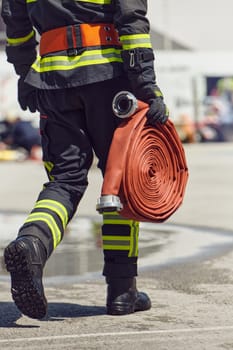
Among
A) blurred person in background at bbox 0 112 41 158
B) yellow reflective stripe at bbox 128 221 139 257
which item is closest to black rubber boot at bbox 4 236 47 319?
yellow reflective stripe at bbox 128 221 139 257

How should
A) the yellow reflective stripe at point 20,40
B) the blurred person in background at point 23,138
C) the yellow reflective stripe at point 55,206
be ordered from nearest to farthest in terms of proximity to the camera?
the yellow reflective stripe at point 55,206 → the yellow reflective stripe at point 20,40 → the blurred person in background at point 23,138

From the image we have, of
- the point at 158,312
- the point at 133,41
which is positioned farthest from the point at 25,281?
the point at 133,41

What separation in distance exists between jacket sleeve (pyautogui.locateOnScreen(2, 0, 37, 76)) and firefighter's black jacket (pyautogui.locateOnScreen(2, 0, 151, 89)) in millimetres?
52

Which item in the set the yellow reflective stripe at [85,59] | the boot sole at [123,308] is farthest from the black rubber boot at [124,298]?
the yellow reflective stripe at [85,59]

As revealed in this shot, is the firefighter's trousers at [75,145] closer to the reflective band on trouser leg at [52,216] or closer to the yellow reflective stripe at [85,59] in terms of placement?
the reflective band on trouser leg at [52,216]

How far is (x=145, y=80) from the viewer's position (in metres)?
5.09

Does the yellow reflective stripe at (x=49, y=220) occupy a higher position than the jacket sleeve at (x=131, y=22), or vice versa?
the jacket sleeve at (x=131, y=22)

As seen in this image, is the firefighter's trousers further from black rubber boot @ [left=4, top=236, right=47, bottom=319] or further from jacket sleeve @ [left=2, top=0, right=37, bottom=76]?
black rubber boot @ [left=4, top=236, right=47, bottom=319]

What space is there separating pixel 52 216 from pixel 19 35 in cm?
94

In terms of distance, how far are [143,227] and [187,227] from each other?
37 centimetres

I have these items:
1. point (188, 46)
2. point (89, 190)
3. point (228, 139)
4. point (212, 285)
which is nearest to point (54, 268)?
point (212, 285)

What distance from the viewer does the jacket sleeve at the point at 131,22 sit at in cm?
501

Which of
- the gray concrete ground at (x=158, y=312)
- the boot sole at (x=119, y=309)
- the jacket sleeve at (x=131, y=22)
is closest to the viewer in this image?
the gray concrete ground at (x=158, y=312)

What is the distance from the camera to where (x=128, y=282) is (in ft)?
17.7
